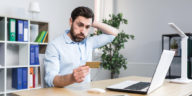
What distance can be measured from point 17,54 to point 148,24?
8.90 ft

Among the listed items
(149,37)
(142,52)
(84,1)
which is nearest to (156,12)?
(149,37)

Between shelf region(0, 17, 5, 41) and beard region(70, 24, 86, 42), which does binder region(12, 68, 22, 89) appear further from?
beard region(70, 24, 86, 42)

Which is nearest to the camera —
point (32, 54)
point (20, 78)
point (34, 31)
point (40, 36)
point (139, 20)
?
point (20, 78)

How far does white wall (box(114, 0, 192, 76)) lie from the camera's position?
13.5 ft

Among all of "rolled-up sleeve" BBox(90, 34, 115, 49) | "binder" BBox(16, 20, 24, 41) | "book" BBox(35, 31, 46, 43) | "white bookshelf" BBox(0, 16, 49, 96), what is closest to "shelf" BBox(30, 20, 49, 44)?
"white bookshelf" BBox(0, 16, 49, 96)

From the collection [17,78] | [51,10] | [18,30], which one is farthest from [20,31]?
[51,10]

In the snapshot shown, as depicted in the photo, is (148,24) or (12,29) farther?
(148,24)

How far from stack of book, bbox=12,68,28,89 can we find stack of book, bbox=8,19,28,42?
1.40ft

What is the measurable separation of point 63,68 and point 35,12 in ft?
5.95

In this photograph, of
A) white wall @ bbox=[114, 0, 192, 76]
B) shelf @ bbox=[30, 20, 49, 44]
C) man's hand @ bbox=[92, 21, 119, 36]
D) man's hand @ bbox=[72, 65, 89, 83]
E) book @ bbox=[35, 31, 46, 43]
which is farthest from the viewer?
white wall @ bbox=[114, 0, 192, 76]

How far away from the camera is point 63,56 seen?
65.7 inches

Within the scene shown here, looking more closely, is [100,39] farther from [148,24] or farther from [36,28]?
[148,24]

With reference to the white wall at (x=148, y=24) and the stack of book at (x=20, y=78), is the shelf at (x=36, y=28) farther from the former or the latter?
the white wall at (x=148, y=24)

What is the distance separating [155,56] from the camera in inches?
175
